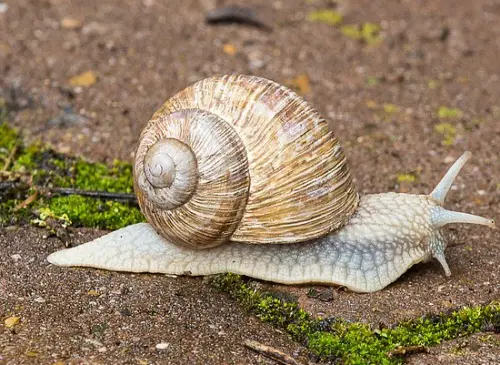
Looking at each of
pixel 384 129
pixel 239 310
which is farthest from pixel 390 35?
pixel 239 310

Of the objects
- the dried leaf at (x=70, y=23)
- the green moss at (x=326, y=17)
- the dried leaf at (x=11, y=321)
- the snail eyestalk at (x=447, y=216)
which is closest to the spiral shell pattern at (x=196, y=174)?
the dried leaf at (x=11, y=321)

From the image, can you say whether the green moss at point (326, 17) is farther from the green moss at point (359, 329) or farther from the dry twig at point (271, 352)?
the dry twig at point (271, 352)

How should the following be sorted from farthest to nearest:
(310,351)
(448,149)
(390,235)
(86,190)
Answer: (448,149) → (86,190) → (390,235) → (310,351)

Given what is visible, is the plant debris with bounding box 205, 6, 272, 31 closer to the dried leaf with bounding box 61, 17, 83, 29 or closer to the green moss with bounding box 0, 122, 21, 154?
the dried leaf with bounding box 61, 17, 83, 29

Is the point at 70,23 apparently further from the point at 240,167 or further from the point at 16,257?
the point at 240,167

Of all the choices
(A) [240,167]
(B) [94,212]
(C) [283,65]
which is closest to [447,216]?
(A) [240,167]

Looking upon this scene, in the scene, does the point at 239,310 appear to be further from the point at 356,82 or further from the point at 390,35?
the point at 390,35

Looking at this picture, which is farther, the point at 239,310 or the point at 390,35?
the point at 390,35
